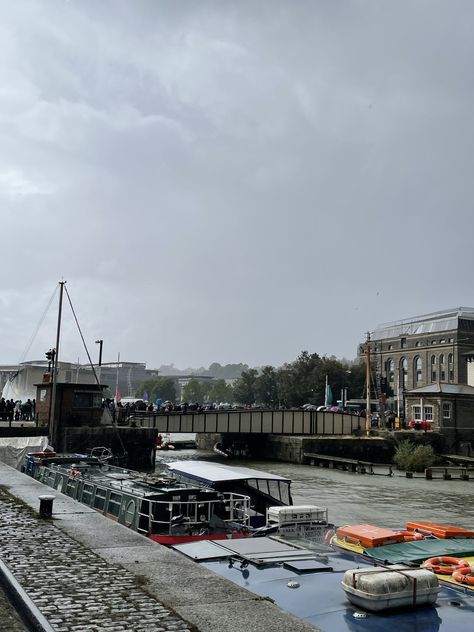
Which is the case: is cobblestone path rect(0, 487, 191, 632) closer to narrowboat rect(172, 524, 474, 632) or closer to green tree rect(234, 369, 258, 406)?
narrowboat rect(172, 524, 474, 632)

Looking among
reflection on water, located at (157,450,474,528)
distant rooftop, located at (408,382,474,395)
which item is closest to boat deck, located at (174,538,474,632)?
reflection on water, located at (157,450,474,528)

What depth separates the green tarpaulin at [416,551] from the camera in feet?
55.0

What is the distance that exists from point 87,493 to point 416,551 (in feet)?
41.1

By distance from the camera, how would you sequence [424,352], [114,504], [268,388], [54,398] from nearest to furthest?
1. [114,504]
2. [54,398]
3. [424,352]
4. [268,388]

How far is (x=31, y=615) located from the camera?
891cm

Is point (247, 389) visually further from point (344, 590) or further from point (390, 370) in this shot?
point (344, 590)

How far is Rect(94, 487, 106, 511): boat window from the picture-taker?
2281cm

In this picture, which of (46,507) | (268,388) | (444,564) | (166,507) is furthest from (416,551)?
(268,388)

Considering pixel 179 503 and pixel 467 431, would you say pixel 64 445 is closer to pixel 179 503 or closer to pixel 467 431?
pixel 179 503

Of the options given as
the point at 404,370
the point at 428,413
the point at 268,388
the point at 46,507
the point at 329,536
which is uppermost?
the point at 404,370

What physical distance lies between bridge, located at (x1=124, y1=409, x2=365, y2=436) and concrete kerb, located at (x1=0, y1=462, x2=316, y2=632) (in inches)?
2145

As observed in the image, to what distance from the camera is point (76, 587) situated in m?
10.2

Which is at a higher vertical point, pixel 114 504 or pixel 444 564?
pixel 114 504

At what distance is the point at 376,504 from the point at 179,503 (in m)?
24.8
